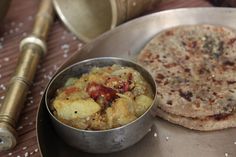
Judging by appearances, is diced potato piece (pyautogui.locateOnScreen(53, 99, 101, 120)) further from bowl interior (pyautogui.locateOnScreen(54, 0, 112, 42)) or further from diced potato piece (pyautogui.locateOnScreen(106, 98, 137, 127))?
bowl interior (pyautogui.locateOnScreen(54, 0, 112, 42))

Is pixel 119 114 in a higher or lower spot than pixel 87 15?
higher

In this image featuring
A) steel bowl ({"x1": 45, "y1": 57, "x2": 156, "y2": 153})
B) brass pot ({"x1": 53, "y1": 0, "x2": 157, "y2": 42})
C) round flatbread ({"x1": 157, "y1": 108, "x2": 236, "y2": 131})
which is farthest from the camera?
brass pot ({"x1": 53, "y1": 0, "x2": 157, "y2": 42})

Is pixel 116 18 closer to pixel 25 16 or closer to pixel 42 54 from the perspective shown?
pixel 42 54

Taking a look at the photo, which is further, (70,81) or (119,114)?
(70,81)

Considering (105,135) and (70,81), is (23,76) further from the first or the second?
(105,135)

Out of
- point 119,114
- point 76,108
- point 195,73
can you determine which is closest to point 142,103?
point 119,114

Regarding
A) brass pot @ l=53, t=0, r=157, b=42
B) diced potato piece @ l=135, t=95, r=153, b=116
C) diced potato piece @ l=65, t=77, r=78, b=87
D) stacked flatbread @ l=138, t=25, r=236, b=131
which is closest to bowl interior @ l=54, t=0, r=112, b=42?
brass pot @ l=53, t=0, r=157, b=42
